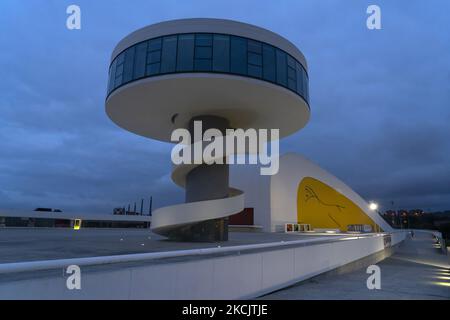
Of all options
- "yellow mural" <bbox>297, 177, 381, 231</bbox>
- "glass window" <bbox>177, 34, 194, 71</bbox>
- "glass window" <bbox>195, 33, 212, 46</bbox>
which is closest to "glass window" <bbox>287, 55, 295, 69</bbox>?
"glass window" <bbox>195, 33, 212, 46</bbox>

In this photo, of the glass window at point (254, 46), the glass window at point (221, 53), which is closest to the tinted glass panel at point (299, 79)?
the glass window at point (254, 46)

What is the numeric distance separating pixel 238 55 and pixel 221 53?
0.75 m

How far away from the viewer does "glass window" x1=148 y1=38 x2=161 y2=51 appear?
1574 centimetres

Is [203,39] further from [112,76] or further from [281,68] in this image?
[112,76]

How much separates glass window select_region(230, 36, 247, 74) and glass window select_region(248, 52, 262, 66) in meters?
0.24

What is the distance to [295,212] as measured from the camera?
4853 cm

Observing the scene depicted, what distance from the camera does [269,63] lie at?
53.6 feet

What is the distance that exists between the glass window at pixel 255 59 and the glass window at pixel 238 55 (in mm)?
239

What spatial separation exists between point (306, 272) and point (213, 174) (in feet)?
30.3

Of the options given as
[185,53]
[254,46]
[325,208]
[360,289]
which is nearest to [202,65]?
[185,53]

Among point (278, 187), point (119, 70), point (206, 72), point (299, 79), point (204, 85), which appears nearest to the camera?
point (206, 72)

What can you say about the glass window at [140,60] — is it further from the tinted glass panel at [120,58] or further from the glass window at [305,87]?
the glass window at [305,87]
